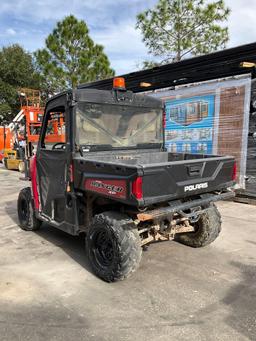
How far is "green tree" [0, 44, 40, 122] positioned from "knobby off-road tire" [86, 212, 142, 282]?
2559 centimetres

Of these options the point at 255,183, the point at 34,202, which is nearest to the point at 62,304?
the point at 34,202

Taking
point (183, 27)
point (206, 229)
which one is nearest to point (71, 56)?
point (183, 27)

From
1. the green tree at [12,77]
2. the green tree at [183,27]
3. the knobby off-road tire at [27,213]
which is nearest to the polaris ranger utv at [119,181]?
the knobby off-road tire at [27,213]

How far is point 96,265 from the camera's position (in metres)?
3.96

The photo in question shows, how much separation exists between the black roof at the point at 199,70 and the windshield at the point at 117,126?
12.2 feet

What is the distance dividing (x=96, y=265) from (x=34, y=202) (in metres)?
1.91

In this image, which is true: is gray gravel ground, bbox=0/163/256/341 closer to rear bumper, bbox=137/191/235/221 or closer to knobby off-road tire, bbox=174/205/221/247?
knobby off-road tire, bbox=174/205/221/247

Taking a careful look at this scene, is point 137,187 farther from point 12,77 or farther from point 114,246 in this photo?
point 12,77

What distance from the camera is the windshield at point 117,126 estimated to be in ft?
13.9

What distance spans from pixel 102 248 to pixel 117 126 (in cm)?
169

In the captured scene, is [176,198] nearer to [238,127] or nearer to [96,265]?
[96,265]

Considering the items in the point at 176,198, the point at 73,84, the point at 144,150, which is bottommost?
the point at 176,198

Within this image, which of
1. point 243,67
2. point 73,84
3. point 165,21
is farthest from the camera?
point 73,84

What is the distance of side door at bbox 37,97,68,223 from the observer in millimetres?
4406
